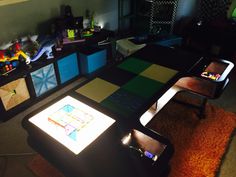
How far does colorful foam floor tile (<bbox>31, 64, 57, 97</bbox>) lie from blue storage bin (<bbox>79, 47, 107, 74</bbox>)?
487mm

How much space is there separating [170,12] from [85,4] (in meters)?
1.52

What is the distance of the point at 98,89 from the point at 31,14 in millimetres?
1629

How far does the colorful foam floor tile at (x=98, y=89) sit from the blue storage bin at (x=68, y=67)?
3.59 feet

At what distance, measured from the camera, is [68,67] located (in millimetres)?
2957

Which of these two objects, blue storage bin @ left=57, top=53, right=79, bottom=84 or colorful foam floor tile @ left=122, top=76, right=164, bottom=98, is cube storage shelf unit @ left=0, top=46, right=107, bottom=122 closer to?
blue storage bin @ left=57, top=53, right=79, bottom=84

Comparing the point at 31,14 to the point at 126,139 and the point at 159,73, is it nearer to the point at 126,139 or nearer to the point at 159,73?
the point at 159,73

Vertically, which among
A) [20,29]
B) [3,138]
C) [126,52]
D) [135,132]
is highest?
[20,29]

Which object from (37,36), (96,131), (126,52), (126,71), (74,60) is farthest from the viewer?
(126,52)

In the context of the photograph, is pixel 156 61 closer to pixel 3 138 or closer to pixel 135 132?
pixel 135 132

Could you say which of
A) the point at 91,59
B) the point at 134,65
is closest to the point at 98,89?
the point at 134,65

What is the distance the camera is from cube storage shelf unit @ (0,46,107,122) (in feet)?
7.72

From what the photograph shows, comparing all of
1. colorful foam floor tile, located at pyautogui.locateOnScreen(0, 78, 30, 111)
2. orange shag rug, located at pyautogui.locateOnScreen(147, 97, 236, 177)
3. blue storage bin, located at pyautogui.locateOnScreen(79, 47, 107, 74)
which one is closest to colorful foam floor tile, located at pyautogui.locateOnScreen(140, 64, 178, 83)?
orange shag rug, located at pyautogui.locateOnScreen(147, 97, 236, 177)

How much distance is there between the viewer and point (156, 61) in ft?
7.27

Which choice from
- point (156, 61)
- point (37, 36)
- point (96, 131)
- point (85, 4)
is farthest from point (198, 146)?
point (85, 4)
